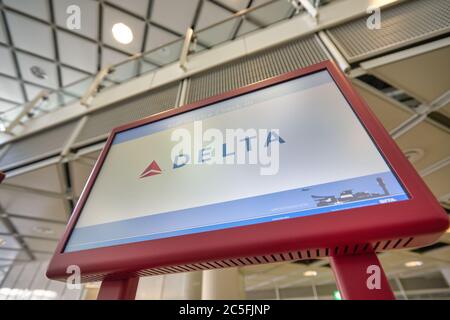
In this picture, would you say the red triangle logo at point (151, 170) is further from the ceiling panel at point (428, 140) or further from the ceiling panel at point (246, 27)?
the ceiling panel at point (246, 27)

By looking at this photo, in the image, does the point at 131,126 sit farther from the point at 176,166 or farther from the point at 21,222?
the point at 21,222

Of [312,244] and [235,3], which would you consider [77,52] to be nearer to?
[235,3]

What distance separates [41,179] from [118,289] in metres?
1.93

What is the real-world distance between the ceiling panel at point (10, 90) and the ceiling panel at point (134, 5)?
2.37 metres

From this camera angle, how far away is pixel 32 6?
9.15ft

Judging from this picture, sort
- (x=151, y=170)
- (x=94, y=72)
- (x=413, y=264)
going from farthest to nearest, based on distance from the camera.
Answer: (x=413, y=264), (x=94, y=72), (x=151, y=170)

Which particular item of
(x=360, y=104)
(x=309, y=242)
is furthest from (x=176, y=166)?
(x=360, y=104)

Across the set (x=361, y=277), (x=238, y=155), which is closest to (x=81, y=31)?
(x=238, y=155)

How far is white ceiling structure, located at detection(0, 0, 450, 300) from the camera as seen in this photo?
1.14 metres

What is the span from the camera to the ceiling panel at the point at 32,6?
2.76 m

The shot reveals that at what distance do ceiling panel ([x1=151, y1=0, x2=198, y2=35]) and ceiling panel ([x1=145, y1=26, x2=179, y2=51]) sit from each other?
10cm

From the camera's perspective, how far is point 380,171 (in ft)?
1.48

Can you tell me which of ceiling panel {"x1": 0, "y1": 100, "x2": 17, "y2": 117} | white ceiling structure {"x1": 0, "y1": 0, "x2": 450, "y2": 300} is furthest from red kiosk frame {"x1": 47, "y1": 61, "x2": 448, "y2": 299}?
ceiling panel {"x1": 0, "y1": 100, "x2": 17, "y2": 117}
